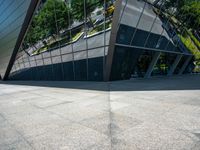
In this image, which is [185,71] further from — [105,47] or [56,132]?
[56,132]

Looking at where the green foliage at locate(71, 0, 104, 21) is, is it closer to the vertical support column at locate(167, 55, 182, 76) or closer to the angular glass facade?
the angular glass facade

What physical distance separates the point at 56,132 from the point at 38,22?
73.3 feet

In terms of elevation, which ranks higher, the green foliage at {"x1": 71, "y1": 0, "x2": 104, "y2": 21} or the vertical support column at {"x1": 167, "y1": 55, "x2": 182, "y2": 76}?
the green foliage at {"x1": 71, "y1": 0, "x2": 104, "y2": 21}

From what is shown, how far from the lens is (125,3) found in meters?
16.4

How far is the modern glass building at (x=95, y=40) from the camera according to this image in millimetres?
16828

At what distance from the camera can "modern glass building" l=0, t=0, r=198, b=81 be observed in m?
16.8

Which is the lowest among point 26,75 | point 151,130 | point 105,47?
point 26,75

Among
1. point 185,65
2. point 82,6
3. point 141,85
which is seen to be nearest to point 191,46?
point 185,65

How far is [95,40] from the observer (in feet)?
58.2

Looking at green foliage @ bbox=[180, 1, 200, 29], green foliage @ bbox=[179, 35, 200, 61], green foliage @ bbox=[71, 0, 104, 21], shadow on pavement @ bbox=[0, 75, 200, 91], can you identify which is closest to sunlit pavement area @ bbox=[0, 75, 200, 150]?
shadow on pavement @ bbox=[0, 75, 200, 91]

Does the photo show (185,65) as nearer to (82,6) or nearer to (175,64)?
(175,64)

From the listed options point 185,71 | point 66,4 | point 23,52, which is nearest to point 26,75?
point 23,52

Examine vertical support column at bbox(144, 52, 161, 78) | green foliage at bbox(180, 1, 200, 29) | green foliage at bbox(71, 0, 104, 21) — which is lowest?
vertical support column at bbox(144, 52, 161, 78)

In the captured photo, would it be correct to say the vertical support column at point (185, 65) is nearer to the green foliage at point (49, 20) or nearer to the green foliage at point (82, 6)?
the green foliage at point (82, 6)
